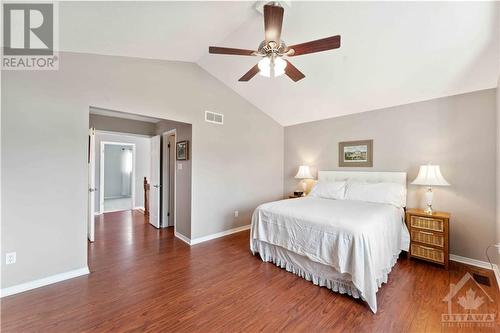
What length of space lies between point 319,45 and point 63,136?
294cm

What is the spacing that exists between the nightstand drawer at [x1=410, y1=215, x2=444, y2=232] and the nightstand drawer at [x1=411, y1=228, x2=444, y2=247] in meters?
0.06

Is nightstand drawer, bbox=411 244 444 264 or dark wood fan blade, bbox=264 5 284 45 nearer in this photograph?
dark wood fan blade, bbox=264 5 284 45

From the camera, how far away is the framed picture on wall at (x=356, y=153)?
3905 mm

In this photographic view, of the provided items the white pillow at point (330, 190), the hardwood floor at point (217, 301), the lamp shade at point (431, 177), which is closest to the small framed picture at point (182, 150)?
the hardwood floor at point (217, 301)

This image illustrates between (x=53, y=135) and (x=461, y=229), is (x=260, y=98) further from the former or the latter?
(x=461, y=229)

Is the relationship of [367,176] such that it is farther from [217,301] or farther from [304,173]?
[217,301]

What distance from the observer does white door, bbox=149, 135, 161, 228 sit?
468cm

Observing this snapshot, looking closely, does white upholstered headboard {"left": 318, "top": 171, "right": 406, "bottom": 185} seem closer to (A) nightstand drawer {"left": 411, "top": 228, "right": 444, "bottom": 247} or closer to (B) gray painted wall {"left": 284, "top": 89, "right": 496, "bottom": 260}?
(B) gray painted wall {"left": 284, "top": 89, "right": 496, "bottom": 260}

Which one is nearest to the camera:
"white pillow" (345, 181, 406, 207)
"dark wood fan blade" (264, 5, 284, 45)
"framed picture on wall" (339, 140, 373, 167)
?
"dark wood fan blade" (264, 5, 284, 45)

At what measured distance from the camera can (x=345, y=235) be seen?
211 centimetres

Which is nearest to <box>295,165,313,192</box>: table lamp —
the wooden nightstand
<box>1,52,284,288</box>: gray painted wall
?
the wooden nightstand

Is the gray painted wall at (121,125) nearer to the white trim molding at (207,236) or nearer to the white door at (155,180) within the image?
the white door at (155,180)

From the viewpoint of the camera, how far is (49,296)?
2176 mm

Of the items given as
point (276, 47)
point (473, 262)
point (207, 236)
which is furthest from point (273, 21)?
point (473, 262)
